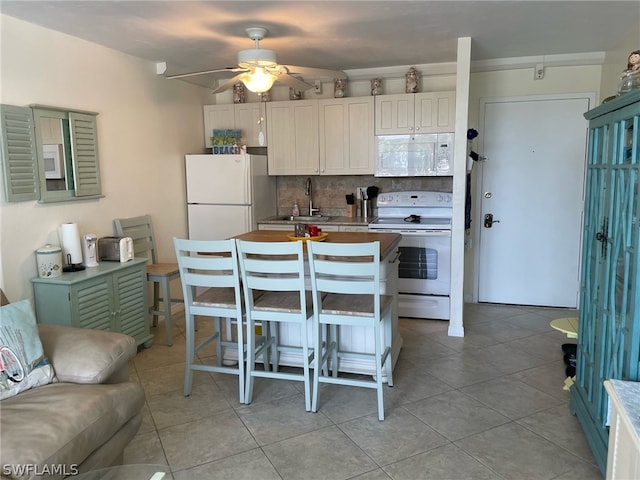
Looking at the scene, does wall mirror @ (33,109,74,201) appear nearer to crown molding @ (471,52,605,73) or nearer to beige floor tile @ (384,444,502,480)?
beige floor tile @ (384,444,502,480)

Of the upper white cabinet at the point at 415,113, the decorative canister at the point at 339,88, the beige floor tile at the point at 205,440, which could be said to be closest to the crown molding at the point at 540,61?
the upper white cabinet at the point at 415,113

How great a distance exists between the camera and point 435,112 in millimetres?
4461

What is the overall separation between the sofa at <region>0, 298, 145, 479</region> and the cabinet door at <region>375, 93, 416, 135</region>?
3192 mm

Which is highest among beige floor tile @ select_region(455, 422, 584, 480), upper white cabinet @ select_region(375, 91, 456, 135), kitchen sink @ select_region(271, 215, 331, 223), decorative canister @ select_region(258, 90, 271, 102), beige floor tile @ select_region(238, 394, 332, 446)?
decorative canister @ select_region(258, 90, 271, 102)

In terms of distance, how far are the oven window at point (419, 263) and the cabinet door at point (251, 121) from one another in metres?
1.94

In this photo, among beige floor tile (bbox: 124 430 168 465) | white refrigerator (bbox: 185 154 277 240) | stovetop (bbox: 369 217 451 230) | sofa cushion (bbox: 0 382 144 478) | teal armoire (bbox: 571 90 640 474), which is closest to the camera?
sofa cushion (bbox: 0 382 144 478)

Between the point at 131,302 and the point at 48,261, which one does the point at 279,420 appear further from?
the point at 48,261

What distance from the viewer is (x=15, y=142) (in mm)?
3012

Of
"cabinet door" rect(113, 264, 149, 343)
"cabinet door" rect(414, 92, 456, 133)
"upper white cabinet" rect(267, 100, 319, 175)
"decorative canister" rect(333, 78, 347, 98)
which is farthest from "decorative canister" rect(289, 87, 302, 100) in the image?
"cabinet door" rect(113, 264, 149, 343)

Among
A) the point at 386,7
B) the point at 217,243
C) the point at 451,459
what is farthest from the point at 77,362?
the point at 386,7

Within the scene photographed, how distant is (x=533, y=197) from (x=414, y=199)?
1188 millimetres

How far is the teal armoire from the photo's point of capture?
6.12 ft

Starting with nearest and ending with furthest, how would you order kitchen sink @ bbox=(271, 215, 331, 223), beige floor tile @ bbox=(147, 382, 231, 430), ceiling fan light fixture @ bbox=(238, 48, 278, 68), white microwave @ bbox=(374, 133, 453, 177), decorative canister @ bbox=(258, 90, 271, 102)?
beige floor tile @ bbox=(147, 382, 231, 430)
ceiling fan light fixture @ bbox=(238, 48, 278, 68)
white microwave @ bbox=(374, 133, 453, 177)
kitchen sink @ bbox=(271, 215, 331, 223)
decorative canister @ bbox=(258, 90, 271, 102)

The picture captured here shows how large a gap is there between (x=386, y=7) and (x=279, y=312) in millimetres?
2004
